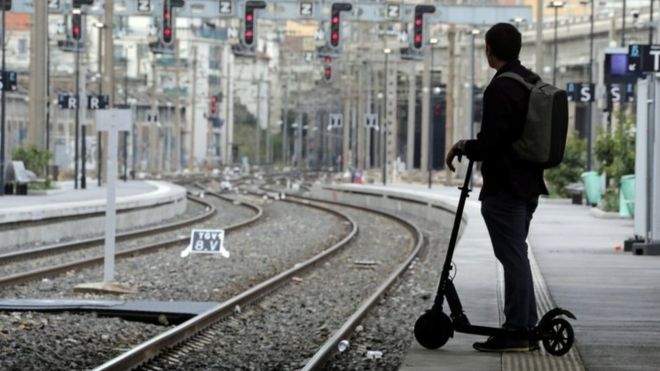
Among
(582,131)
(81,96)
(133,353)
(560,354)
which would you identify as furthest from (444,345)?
(582,131)

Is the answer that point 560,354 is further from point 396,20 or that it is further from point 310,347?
point 396,20

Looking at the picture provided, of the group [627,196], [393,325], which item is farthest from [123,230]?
[393,325]

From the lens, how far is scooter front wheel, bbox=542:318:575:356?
11.7 m

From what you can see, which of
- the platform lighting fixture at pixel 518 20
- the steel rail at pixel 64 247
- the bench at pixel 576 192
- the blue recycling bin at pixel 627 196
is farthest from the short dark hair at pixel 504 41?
the platform lighting fixture at pixel 518 20

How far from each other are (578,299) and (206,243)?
39.3 ft

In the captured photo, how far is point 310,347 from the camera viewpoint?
15320mm

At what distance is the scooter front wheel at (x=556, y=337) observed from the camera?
11672mm

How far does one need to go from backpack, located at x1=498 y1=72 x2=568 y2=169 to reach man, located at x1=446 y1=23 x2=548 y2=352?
5 centimetres

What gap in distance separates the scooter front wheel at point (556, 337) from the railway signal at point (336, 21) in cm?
4908

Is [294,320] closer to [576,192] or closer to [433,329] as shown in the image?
[433,329]

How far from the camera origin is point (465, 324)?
11.9 metres

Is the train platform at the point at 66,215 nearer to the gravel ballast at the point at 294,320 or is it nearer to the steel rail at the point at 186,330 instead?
the gravel ballast at the point at 294,320

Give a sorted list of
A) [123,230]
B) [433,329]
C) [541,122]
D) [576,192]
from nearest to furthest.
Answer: [541,122] < [433,329] < [123,230] < [576,192]

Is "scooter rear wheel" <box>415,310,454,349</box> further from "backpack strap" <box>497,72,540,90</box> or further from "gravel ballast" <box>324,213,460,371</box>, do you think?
"backpack strap" <box>497,72,540,90</box>
